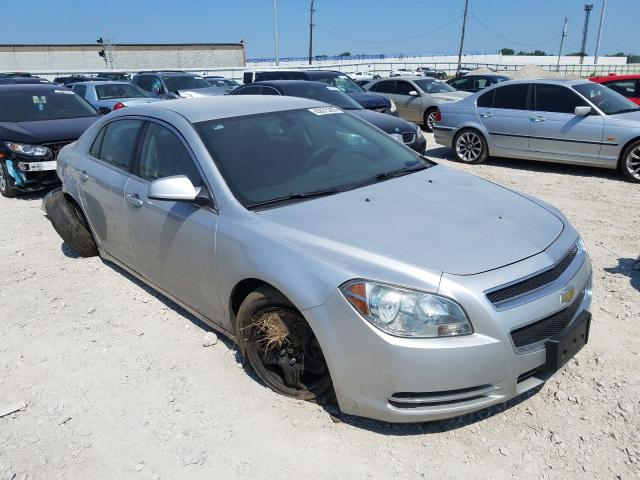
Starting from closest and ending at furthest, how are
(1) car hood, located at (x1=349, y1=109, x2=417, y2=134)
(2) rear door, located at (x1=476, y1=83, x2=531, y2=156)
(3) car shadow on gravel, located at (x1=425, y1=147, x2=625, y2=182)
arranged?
(3) car shadow on gravel, located at (x1=425, y1=147, x2=625, y2=182), (1) car hood, located at (x1=349, y1=109, x2=417, y2=134), (2) rear door, located at (x1=476, y1=83, x2=531, y2=156)

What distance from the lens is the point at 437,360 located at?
2320mm

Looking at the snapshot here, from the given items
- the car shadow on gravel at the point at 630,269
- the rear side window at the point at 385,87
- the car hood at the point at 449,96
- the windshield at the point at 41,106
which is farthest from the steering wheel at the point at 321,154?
the rear side window at the point at 385,87

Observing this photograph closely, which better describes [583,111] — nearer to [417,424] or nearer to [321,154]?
[321,154]

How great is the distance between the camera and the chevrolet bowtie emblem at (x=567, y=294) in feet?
8.39

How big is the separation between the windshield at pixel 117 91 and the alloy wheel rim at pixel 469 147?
793 centimetres

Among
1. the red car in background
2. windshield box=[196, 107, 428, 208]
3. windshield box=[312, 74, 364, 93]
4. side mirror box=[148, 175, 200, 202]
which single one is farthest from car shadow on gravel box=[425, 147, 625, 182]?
side mirror box=[148, 175, 200, 202]

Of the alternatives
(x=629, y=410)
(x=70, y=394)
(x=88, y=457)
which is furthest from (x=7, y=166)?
(x=629, y=410)

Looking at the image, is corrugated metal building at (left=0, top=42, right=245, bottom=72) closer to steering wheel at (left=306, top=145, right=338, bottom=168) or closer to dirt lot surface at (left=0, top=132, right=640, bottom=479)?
dirt lot surface at (left=0, top=132, right=640, bottom=479)

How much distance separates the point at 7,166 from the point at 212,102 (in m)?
5.29

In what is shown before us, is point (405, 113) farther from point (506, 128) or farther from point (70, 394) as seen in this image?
point (70, 394)

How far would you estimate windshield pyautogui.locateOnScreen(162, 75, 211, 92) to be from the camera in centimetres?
1553

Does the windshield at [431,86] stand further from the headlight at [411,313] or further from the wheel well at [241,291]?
the headlight at [411,313]

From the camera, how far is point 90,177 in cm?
442

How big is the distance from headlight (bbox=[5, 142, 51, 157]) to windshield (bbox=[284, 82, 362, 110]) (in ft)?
14.7
